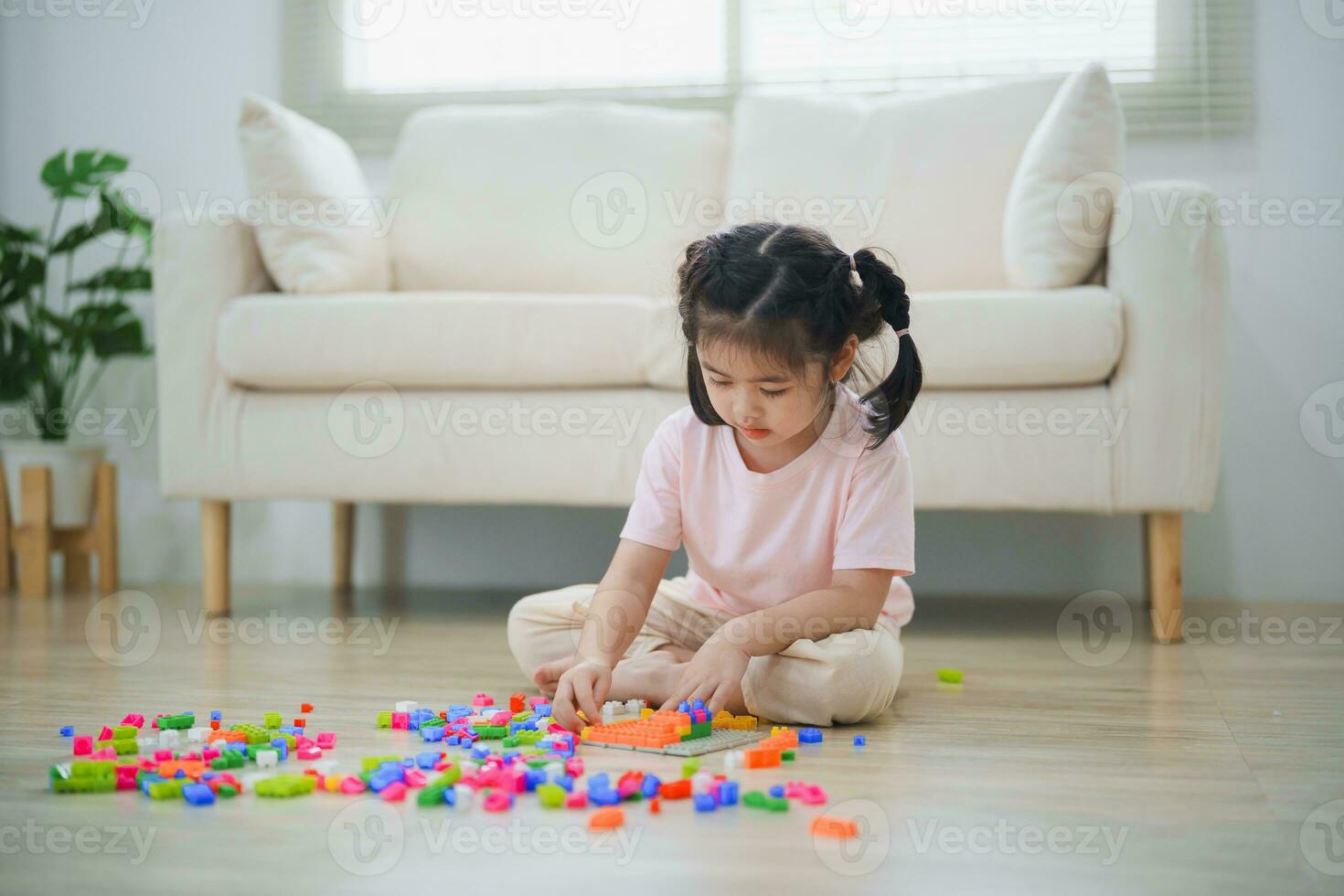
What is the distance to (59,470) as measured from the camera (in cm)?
256

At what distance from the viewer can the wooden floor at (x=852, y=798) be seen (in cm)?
82

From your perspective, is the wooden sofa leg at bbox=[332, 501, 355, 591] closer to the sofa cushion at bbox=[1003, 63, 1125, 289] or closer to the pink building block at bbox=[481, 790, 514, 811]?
the sofa cushion at bbox=[1003, 63, 1125, 289]

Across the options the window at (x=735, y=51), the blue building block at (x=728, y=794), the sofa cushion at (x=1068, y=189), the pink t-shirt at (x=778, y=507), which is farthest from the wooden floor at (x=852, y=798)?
the window at (x=735, y=51)

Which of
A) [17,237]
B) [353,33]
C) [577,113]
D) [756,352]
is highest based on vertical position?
[353,33]

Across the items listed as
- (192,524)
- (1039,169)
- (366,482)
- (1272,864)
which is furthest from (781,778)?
(192,524)

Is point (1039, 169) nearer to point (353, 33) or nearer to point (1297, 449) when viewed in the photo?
point (1297, 449)

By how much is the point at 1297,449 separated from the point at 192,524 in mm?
2323

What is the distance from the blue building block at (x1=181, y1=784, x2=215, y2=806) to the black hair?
59 cm

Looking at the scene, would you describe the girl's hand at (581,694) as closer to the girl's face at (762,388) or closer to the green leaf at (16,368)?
the girl's face at (762,388)

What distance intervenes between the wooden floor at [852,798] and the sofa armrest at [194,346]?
0.36 m

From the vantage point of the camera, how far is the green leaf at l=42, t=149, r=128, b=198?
2.53m

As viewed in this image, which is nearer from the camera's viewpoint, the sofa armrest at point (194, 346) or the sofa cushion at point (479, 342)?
A: the sofa cushion at point (479, 342)

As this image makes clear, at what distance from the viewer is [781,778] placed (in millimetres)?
1055

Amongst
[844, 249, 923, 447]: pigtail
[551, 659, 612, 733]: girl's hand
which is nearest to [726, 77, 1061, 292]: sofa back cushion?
[844, 249, 923, 447]: pigtail
